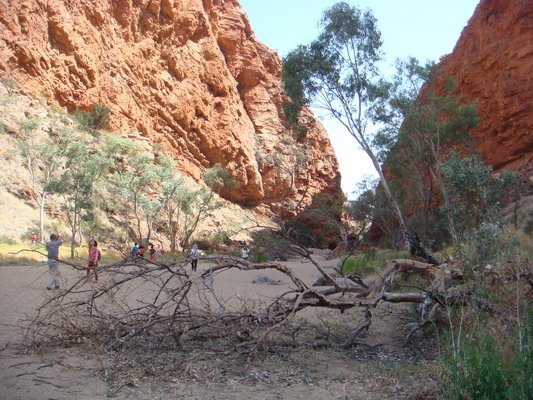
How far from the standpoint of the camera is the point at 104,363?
568 centimetres

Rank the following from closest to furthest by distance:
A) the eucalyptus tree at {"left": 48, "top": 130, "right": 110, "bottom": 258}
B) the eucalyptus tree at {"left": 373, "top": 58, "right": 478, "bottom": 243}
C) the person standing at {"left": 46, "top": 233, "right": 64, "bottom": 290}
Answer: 1. the person standing at {"left": 46, "top": 233, "right": 64, "bottom": 290}
2. the eucalyptus tree at {"left": 373, "top": 58, "right": 478, "bottom": 243}
3. the eucalyptus tree at {"left": 48, "top": 130, "right": 110, "bottom": 258}

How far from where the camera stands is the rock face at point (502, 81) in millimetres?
36219

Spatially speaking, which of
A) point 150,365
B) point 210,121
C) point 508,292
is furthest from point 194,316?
point 210,121

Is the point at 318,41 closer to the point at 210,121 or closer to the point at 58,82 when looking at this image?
the point at 58,82

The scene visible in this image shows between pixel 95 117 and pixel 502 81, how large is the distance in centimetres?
3202

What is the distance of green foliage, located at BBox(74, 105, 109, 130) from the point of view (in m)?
40.8

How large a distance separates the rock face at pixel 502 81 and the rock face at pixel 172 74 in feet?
47.2

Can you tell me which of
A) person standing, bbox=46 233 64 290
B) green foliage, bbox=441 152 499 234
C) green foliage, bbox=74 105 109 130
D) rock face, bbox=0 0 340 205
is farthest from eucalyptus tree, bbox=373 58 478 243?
green foliage, bbox=74 105 109 130

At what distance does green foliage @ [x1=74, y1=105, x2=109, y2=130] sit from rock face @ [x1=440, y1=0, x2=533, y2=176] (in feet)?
88.7

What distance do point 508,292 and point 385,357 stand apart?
1.72 m

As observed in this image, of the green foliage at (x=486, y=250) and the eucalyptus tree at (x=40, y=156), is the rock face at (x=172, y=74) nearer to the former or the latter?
Answer: the eucalyptus tree at (x=40, y=156)

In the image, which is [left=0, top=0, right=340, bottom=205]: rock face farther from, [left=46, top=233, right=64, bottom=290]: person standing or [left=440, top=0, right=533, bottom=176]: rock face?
[left=46, top=233, right=64, bottom=290]: person standing

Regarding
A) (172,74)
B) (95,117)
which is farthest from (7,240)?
(172,74)

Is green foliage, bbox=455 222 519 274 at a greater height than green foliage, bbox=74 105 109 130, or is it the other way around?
green foliage, bbox=74 105 109 130
